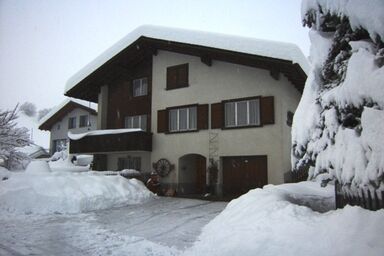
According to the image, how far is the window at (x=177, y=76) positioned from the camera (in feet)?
60.3

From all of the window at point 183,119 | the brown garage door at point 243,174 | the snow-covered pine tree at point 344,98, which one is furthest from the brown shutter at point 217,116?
the snow-covered pine tree at point 344,98

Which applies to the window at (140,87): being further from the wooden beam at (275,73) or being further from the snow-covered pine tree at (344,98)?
the snow-covered pine tree at (344,98)

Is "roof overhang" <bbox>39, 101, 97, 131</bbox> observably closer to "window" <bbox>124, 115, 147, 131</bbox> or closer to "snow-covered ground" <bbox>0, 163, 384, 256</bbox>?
"window" <bbox>124, 115, 147, 131</bbox>

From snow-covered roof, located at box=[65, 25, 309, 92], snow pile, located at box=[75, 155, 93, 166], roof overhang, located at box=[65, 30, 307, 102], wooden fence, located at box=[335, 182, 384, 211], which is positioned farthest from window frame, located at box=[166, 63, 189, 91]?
snow pile, located at box=[75, 155, 93, 166]

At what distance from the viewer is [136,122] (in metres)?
20.2

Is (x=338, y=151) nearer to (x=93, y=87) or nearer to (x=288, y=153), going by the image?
(x=288, y=153)

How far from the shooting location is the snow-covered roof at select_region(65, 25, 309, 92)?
14.3 meters

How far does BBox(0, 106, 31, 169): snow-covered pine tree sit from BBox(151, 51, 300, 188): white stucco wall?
6.97m

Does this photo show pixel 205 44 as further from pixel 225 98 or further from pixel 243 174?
pixel 243 174

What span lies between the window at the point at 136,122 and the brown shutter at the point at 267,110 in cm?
743

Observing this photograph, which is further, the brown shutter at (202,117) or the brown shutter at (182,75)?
the brown shutter at (182,75)

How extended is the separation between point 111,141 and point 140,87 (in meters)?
4.10

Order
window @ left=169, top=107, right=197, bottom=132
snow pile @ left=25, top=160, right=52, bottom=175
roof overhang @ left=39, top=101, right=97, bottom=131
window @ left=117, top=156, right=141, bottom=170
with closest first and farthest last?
snow pile @ left=25, top=160, right=52, bottom=175 < window @ left=169, top=107, right=197, bottom=132 < window @ left=117, top=156, right=141, bottom=170 < roof overhang @ left=39, top=101, right=97, bottom=131

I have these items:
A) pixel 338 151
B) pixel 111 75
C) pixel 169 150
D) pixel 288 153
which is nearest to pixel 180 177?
pixel 169 150
